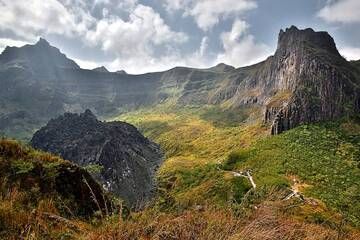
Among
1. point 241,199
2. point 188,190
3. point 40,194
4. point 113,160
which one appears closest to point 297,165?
point 188,190

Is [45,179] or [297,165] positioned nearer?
[45,179]

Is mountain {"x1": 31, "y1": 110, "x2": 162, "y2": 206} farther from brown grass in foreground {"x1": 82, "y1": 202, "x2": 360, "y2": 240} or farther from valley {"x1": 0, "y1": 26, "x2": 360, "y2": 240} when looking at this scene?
brown grass in foreground {"x1": 82, "y1": 202, "x2": 360, "y2": 240}

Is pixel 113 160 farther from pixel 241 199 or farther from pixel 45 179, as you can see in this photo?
pixel 241 199

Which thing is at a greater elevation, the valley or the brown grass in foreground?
the brown grass in foreground

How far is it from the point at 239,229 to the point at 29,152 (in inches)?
448

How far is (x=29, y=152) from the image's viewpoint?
16156mm

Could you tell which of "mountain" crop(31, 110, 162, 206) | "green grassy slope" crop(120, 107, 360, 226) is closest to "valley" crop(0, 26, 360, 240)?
"green grassy slope" crop(120, 107, 360, 226)

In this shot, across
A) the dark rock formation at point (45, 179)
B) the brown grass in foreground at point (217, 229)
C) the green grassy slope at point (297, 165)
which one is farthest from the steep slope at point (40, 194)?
the green grassy slope at point (297, 165)

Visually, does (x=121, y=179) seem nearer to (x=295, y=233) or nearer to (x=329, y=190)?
(x=329, y=190)

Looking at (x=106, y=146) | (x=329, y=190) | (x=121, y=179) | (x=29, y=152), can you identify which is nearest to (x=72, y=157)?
(x=106, y=146)

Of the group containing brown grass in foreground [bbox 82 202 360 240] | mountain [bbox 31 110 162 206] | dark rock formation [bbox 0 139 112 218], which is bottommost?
mountain [bbox 31 110 162 206]

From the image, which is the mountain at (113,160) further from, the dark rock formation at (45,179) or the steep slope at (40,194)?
the steep slope at (40,194)

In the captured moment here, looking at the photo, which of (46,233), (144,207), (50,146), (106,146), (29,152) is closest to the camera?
(46,233)

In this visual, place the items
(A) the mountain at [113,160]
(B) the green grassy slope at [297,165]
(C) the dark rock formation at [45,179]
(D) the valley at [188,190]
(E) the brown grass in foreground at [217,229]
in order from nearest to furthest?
(E) the brown grass in foreground at [217,229], (D) the valley at [188,190], (C) the dark rock formation at [45,179], (B) the green grassy slope at [297,165], (A) the mountain at [113,160]
